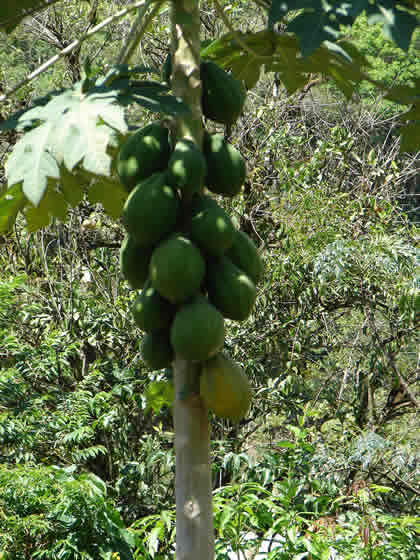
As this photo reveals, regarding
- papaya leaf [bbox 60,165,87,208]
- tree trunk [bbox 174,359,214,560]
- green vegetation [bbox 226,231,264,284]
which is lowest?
tree trunk [bbox 174,359,214,560]

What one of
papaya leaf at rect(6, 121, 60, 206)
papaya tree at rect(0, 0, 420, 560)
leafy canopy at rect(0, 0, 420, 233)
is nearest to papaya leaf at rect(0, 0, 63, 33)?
leafy canopy at rect(0, 0, 420, 233)

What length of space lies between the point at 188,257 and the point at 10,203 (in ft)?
2.25

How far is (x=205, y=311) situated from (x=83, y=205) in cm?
390

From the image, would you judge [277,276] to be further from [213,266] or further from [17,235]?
[213,266]

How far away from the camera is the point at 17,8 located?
66.7 inches

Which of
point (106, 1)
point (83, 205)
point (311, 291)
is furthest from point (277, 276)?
point (106, 1)

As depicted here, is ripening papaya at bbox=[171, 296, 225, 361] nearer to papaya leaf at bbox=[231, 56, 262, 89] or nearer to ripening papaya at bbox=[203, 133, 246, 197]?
ripening papaya at bbox=[203, 133, 246, 197]

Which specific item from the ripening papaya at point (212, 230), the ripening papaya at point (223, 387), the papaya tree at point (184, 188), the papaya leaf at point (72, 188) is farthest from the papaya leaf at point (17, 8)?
the ripening papaya at point (223, 387)

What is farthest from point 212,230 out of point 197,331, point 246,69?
point 246,69

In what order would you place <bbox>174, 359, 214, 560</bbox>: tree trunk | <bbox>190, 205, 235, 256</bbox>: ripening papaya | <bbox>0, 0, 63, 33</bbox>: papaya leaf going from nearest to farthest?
<bbox>174, 359, 214, 560</bbox>: tree trunk, <bbox>190, 205, 235, 256</bbox>: ripening papaya, <bbox>0, 0, 63, 33</bbox>: papaya leaf

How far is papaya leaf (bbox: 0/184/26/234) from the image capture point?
172 cm

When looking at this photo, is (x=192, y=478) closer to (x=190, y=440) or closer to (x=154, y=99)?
(x=190, y=440)

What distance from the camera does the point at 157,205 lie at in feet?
4.40

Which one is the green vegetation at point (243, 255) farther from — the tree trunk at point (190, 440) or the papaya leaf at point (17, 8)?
the papaya leaf at point (17, 8)
